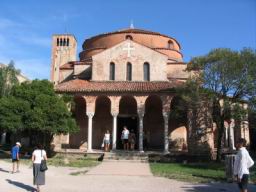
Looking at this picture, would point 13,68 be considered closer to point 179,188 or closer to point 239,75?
point 239,75

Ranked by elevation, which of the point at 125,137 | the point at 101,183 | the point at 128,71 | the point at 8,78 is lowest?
the point at 101,183

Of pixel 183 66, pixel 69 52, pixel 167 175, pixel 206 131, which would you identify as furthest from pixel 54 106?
pixel 69 52

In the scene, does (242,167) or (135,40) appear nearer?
(242,167)

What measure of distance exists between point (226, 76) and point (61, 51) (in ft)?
81.6

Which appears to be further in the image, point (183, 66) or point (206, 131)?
point (183, 66)

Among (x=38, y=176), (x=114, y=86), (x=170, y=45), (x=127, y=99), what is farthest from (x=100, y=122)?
(x=38, y=176)

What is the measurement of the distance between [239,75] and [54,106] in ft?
35.2

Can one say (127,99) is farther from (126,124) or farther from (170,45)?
(170,45)

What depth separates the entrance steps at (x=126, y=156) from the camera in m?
21.5

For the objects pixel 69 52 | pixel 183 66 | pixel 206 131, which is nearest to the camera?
pixel 206 131

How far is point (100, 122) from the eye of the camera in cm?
2716

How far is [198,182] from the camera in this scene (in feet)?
43.9

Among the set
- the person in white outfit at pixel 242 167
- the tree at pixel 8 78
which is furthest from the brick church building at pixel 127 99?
the person in white outfit at pixel 242 167

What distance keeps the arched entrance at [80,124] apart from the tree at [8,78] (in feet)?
17.0
